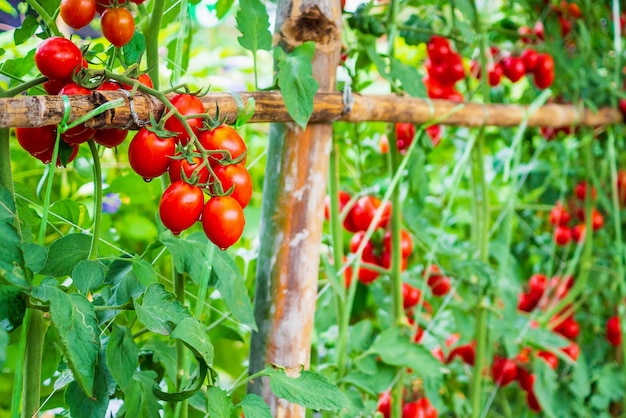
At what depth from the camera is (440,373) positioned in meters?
0.93

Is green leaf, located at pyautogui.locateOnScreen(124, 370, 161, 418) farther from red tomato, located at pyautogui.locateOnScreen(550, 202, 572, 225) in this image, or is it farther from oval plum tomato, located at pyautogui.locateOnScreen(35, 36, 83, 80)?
red tomato, located at pyautogui.locateOnScreen(550, 202, 572, 225)

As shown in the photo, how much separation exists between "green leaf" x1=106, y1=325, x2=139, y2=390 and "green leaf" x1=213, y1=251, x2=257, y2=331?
0.13 metres

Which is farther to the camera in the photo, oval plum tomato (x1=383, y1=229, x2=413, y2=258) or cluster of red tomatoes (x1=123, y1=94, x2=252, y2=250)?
oval plum tomato (x1=383, y1=229, x2=413, y2=258)

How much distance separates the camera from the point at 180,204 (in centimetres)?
52

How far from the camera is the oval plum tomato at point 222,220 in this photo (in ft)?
1.74

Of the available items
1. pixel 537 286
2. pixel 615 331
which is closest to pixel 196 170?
pixel 537 286

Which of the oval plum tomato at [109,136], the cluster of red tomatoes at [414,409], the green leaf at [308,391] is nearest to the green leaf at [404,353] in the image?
the cluster of red tomatoes at [414,409]

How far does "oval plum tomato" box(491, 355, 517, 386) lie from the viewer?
1332 mm

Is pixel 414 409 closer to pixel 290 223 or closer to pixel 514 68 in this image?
pixel 290 223

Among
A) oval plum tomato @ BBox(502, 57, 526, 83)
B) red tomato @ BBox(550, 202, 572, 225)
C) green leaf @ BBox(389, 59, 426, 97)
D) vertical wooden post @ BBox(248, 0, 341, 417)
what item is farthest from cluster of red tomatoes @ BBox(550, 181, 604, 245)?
vertical wooden post @ BBox(248, 0, 341, 417)

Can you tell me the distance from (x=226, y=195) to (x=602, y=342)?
1375mm

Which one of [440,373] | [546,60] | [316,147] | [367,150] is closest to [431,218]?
[367,150]

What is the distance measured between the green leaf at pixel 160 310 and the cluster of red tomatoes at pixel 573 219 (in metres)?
1.21

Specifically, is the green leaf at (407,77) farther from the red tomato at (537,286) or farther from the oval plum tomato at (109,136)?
the red tomato at (537,286)
